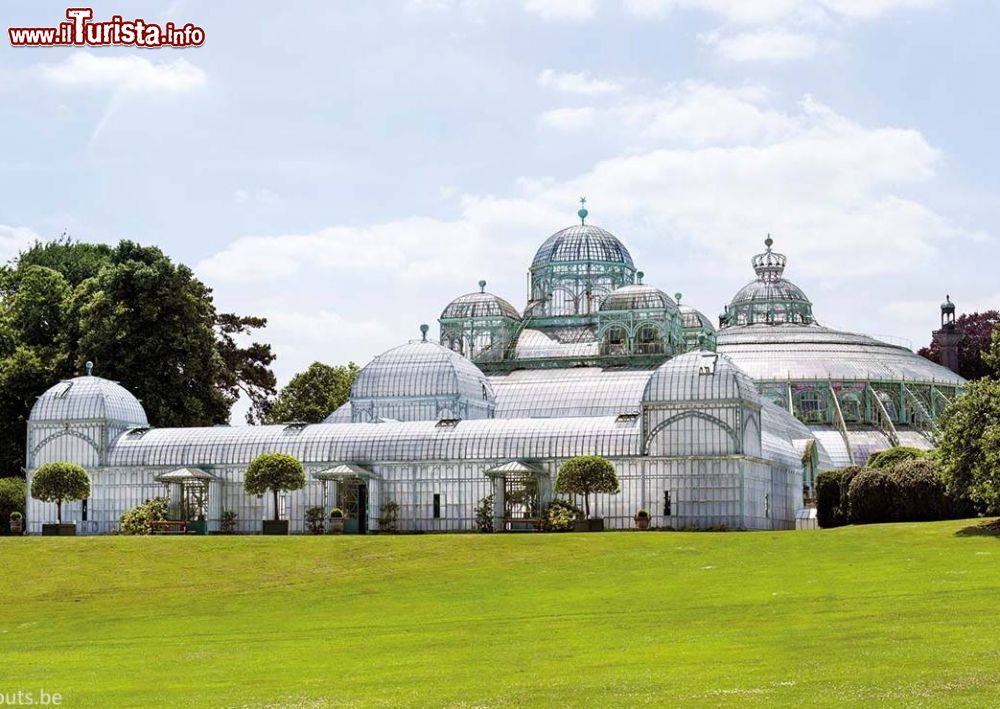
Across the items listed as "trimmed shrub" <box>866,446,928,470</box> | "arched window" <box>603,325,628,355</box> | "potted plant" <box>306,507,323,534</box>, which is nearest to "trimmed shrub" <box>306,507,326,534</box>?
"potted plant" <box>306,507,323,534</box>

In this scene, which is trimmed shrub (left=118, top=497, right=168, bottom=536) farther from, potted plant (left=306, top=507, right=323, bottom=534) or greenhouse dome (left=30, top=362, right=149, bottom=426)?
potted plant (left=306, top=507, right=323, bottom=534)

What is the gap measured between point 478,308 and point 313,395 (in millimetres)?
12880

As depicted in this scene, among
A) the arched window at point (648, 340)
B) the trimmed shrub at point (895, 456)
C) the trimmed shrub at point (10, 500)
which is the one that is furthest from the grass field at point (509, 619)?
the arched window at point (648, 340)

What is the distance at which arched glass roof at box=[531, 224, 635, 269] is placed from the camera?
111m

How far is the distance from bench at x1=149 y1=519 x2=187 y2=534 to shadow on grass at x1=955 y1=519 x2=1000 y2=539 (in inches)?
1405

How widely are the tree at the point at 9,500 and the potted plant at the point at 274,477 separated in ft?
43.6

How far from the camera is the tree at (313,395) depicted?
107688 millimetres

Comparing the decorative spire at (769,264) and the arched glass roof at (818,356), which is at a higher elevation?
the decorative spire at (769,264)

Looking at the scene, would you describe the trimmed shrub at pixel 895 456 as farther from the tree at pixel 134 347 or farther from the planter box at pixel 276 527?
the tree at pixel 134 347

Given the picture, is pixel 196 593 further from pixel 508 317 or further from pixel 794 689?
pixel 508 317

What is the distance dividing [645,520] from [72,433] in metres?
29.6

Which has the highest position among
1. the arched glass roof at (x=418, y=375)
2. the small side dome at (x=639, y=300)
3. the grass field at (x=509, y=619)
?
the small side dome at (x=639, y=300)

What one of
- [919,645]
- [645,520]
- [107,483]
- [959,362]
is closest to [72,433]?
[107,483]

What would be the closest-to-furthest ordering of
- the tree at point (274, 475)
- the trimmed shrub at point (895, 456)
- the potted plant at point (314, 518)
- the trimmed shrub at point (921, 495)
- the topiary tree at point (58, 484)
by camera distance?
the trimmed shrub at point (921, 495), the tree at point (274, 475), the topiary tree at point (58, 484), the potted plant at point (314, 518), the trimmed shrub at point (895, 456)
